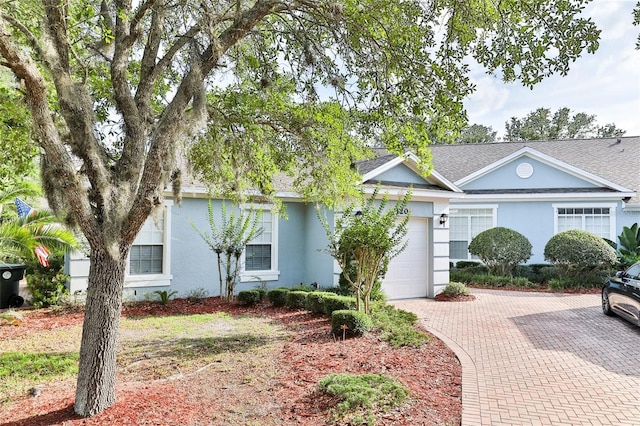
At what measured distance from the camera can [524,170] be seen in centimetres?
1895

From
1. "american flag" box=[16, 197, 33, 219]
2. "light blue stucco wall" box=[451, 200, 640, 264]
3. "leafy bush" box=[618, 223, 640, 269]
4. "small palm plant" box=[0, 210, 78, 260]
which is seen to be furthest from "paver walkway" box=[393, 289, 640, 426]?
"american flag" box=[16, 197, 33, 219]

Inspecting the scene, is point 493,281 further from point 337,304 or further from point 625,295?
point 337,304

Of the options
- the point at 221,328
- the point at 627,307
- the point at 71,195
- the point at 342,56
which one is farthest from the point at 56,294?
the point at 627,307

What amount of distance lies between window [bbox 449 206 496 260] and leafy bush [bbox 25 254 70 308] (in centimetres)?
1485

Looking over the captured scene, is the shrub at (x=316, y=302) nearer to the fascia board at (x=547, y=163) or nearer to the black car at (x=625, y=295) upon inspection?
the black car at (x=625, y=295)

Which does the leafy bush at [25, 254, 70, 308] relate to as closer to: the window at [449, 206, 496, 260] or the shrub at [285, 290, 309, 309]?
the shrub at [285, 290, 309, 309]

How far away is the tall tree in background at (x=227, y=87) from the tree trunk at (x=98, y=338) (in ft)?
0.04

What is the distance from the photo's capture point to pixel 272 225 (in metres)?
13.4

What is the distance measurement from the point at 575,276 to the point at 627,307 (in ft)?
23.2

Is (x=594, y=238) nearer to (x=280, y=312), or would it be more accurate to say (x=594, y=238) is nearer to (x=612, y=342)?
(x=612, y=342)

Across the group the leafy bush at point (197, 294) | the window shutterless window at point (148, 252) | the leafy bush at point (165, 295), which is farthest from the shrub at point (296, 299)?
the window shutterless window at point (148, 252)

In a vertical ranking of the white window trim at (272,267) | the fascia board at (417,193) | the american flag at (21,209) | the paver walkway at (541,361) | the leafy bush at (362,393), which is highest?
the fascia board at (417,193)

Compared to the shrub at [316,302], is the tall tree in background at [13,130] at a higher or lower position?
higher

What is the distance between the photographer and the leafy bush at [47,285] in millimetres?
10773
